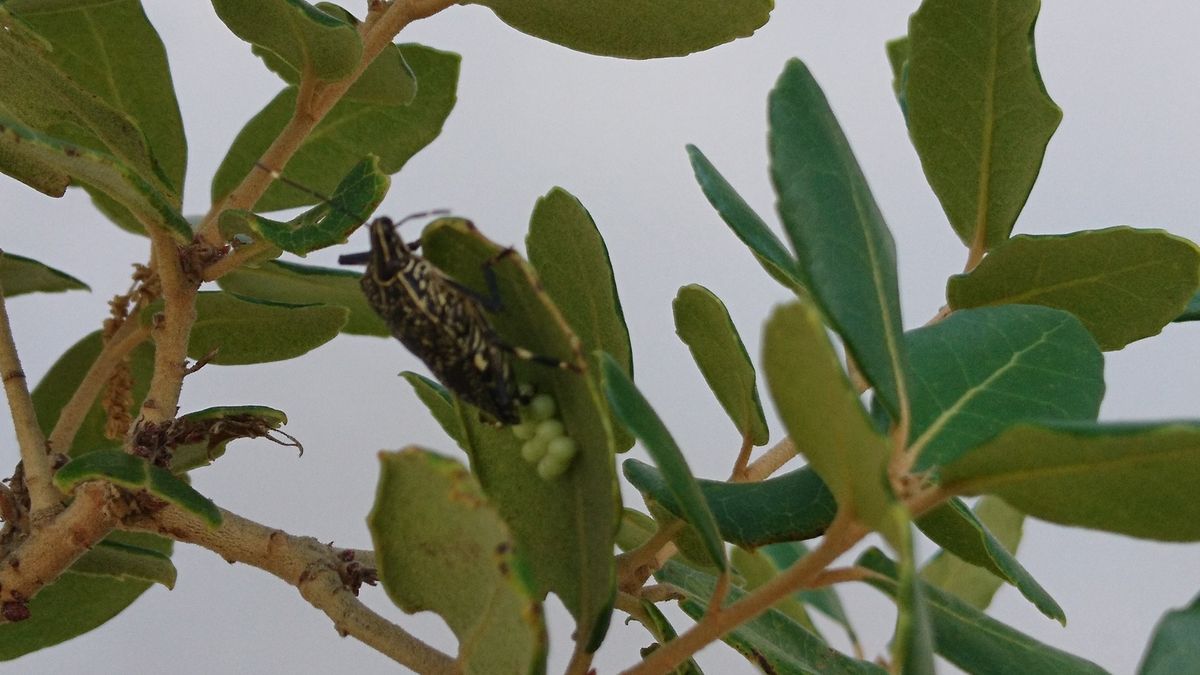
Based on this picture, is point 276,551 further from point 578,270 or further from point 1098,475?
point 1098,475

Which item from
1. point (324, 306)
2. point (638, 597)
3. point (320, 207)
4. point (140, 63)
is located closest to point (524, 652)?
point (638, 597)

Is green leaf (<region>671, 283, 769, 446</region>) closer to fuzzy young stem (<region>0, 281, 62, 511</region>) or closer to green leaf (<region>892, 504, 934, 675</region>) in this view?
green leaf (<region>892, 504, 934, 675</region>)

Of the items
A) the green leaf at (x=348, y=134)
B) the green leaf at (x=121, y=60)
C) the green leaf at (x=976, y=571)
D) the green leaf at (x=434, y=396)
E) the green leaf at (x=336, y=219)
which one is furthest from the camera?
the green leaf at (x=976, y=571)

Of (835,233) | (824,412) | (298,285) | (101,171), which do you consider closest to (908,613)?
(824,412)

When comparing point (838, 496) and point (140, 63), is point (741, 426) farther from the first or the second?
point (140, 63)

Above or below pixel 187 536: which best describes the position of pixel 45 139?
above

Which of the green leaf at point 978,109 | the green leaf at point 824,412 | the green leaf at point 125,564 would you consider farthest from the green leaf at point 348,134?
the green leaf at point 824,412

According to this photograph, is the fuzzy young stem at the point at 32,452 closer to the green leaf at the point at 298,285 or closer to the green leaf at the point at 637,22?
the green leaf at the point at 298,285
